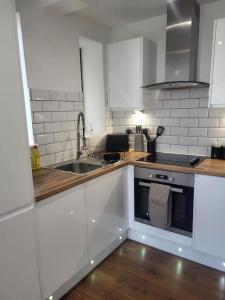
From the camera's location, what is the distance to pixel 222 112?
2.18m

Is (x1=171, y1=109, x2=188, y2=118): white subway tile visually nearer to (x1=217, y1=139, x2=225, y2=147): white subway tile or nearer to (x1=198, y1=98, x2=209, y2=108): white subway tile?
(x1=198, y1=98, x2=209, y2=108): white subway tile

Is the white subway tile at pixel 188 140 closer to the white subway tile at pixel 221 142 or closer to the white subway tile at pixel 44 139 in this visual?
the white subway tile at pixel 221 142

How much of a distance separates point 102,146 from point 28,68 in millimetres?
1265

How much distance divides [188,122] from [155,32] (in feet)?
3.44

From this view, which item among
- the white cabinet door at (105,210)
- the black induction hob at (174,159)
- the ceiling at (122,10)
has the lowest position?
the white cabinet door at (105,210)

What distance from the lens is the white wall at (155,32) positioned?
2.40 metres

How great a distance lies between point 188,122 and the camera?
7.80 feet

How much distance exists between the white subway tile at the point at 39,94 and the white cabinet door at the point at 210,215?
1.47 m

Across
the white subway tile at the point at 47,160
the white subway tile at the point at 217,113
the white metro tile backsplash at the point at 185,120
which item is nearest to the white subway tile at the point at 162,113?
the white metro tile backsplash at the point at 185,120

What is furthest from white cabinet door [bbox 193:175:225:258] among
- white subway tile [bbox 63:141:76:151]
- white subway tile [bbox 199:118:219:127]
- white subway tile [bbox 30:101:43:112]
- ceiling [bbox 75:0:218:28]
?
ceiling [bbox 75:0:218:28]

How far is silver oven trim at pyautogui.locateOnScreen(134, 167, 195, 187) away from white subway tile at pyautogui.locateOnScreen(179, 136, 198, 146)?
22.4 inches

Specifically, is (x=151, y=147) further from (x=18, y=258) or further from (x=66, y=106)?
(x=18, y=258)

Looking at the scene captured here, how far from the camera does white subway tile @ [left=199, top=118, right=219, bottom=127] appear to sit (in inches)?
87.7

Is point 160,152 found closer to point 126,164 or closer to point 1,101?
point 126,164
